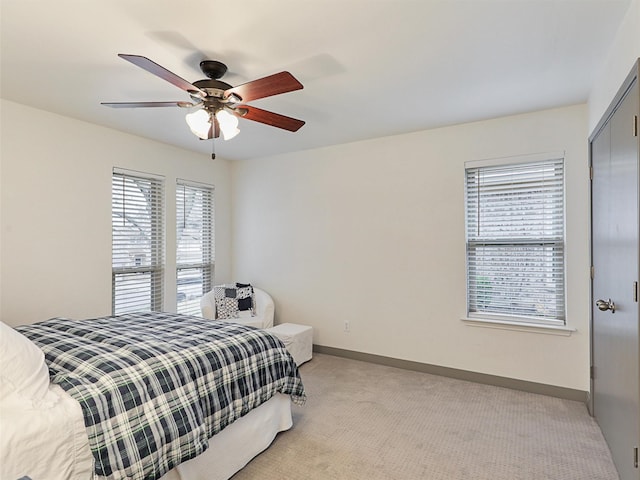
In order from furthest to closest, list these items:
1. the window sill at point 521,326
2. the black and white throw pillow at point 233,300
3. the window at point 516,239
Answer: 1. the black and white throw pillow at point 233,300
2. the window at point 516,239
3. the window sill at point 521,326

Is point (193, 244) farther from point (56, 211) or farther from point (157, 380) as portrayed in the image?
point (157, 380)

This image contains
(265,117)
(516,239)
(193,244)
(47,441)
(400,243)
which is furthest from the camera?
(193,244)

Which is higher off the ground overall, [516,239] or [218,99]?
[218,99]

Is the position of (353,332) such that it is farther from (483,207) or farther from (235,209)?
(235,209)

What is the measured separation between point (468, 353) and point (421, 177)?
5.93ft

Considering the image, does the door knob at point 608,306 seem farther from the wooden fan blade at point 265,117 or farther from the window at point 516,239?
the wooden fan blade at point 265,117

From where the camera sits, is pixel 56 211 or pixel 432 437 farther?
pixel 56 211

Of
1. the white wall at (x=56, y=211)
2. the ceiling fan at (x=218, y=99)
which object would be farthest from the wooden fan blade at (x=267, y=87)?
the white wall at (x=56, y=211)

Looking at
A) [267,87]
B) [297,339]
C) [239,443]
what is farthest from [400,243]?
[239,443]

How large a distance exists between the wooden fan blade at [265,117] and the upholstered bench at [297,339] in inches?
85.7

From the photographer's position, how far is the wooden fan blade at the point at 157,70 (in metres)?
1.68

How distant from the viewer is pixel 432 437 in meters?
2.51

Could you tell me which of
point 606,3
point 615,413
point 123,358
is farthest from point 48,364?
point 606,3

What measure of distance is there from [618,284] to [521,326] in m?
1.34
